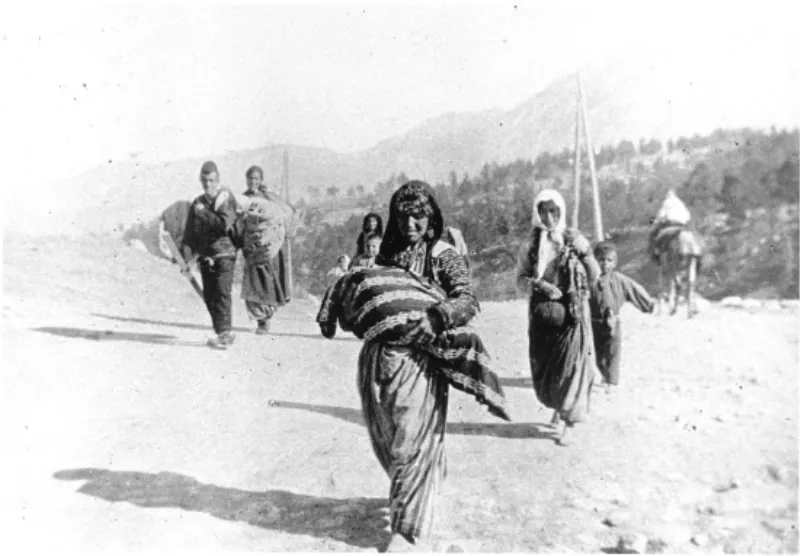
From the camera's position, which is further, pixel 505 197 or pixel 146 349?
pixel 146 349

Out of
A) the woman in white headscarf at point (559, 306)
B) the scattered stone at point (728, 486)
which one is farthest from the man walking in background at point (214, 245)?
the scattered stone at point (728, 486)

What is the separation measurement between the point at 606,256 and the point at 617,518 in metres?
1.74

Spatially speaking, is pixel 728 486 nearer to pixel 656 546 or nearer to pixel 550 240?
pixel 656 546

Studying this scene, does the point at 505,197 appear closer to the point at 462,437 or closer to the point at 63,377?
the point at 462,437

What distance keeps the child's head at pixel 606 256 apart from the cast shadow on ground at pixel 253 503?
214 cm

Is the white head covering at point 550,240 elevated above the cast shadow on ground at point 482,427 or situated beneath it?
elevated above

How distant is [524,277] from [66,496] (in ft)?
10.6

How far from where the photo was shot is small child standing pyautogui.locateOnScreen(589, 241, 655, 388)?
225 inches

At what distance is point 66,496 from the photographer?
5.52m

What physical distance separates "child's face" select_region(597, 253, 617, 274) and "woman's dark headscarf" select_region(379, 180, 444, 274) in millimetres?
1780

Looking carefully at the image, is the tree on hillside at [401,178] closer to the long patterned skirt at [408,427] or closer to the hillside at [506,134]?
the hillside at [506,134]

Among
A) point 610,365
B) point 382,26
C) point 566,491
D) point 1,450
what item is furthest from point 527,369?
point 1,450

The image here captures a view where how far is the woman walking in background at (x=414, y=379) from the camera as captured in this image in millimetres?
4254

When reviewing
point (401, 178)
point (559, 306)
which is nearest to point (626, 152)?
point (559, 306)
